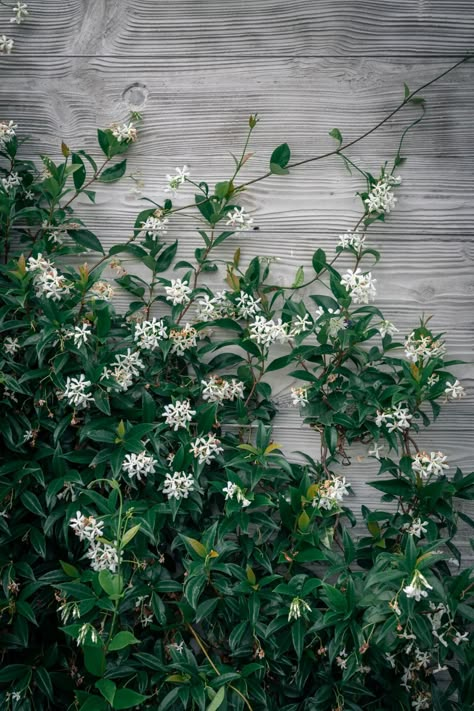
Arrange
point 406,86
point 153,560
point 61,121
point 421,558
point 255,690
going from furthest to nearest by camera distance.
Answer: point 61,121, point 406,86, point 153,560, point 255,690, point 421,558

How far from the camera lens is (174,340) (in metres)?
1.60

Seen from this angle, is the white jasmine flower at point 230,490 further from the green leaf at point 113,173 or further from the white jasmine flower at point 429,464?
the green leaf at point 113,173

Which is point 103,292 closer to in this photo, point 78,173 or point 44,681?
point 78,173

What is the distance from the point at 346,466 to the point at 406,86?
0.97 m

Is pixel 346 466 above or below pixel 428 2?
below

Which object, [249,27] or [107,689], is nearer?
[107,689]

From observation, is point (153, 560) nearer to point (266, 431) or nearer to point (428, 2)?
point (266, 431)

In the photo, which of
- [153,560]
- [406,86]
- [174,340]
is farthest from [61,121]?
[153,560]

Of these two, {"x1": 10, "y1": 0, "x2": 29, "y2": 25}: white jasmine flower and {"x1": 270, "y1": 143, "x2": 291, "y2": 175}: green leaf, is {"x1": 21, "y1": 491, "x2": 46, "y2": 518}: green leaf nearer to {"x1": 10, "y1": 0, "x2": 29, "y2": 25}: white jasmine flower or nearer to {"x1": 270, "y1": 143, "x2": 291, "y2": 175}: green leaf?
{"x1": 270, "y1": 143, "x2": 291, "y2": 175}: green leaf

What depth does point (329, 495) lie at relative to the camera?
1.51 meters

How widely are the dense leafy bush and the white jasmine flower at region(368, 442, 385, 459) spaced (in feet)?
0.04

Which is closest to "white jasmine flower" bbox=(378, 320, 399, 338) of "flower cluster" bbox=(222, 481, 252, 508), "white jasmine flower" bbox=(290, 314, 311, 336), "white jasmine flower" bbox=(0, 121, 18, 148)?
"white jasmine flower" bbox=(290, 314, 311, 336)

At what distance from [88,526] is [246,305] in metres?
0.64

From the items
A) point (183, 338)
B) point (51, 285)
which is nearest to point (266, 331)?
point (183, 338)
